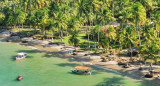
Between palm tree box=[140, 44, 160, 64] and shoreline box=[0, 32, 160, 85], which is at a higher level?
palm tree box=[140, 44, 160, 64]

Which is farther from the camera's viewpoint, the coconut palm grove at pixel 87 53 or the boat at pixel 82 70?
the boat at pixel 82 70

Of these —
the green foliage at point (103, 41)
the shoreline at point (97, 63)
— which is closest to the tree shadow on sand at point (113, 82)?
the shoreline at point (97, 63)

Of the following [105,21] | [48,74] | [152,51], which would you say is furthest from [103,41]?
[48,74]

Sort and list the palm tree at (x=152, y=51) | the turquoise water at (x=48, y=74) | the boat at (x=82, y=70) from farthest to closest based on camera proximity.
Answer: the boat at (x=82, y=70) → the palm tree at (x=152, y=51) → the turquoise water at (x=48, y=74)

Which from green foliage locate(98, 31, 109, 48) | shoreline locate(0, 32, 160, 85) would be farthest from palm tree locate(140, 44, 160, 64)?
green foliage locate(98, 31, 109, 48)

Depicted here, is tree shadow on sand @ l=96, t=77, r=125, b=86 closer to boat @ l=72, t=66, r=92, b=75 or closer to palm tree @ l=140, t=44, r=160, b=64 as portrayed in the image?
boat @ l=72, t=66, r=92, b=75

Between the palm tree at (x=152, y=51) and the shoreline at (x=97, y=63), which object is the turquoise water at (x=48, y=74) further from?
the palm tree at (x=152, y=51)

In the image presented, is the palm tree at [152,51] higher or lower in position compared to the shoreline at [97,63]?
higher
